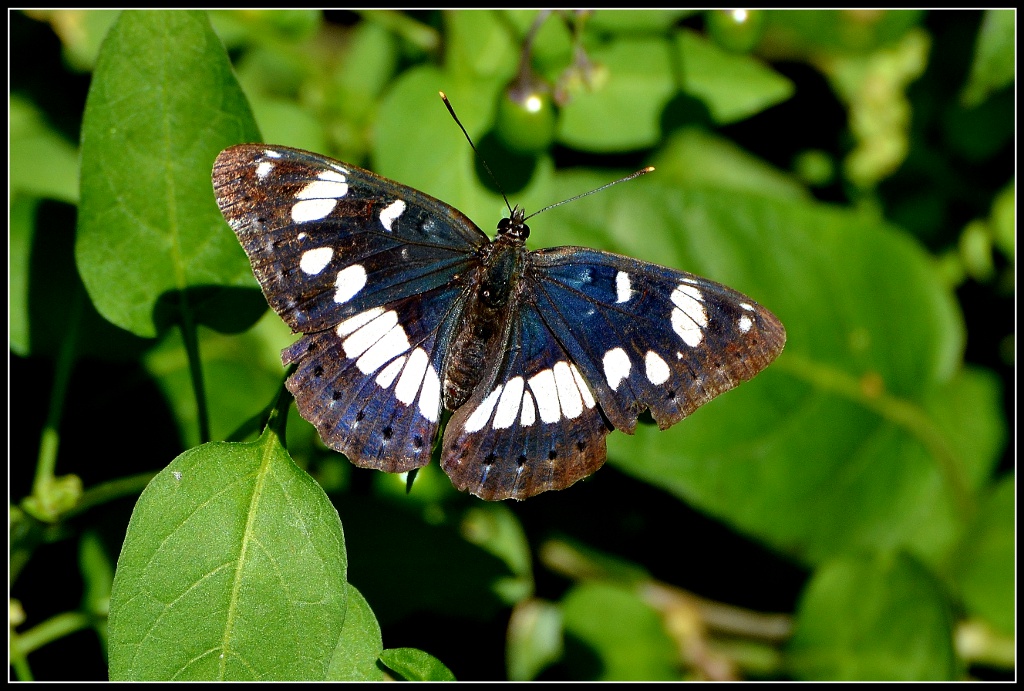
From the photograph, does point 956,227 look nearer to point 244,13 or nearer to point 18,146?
point 244,13

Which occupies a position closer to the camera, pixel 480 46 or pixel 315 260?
pixel 315 260

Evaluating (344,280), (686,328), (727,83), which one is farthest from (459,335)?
(727,83)

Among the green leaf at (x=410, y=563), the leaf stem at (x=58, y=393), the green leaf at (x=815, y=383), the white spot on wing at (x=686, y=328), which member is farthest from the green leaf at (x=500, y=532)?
the leaf stem at (x=58, y=393)

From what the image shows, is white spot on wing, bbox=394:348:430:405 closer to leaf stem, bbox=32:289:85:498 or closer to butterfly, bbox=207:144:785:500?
butterfly, bbox=207:144:785:500

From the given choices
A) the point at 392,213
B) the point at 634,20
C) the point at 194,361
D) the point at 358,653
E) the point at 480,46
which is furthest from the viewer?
the point at 634,20

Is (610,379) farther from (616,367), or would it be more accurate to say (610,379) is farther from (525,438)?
(525,438)

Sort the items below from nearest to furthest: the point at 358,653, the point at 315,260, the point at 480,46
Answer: the point at 358,653, the point at 315,260, the point at 480,46

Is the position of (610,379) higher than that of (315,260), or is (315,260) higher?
(315,260)
